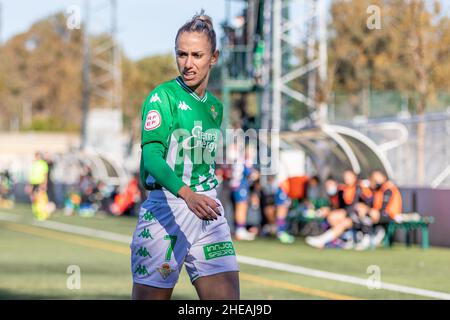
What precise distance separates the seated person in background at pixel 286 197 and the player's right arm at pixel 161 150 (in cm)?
1730

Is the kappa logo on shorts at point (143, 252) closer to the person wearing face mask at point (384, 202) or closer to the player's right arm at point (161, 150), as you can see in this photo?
the player's right arm at point (161, 150)

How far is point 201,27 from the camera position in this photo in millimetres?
6086

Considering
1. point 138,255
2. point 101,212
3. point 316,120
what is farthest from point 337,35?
point 138,255

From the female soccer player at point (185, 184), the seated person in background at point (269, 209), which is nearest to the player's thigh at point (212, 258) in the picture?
the female soccer player at point (185, 184)

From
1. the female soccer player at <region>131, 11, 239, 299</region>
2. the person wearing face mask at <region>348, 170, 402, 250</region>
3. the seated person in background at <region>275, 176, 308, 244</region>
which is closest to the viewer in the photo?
the female soccer player at <region>131, 11, 239, 299</region>

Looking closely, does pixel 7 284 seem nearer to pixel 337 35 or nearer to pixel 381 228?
pixel 381 228

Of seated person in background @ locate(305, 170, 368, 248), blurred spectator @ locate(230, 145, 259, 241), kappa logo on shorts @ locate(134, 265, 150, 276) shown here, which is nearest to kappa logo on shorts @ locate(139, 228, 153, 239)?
kappa logo on shorts @ locate(134, 265, 150, 276)

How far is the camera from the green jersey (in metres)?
5.97

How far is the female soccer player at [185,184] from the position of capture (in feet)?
19.8

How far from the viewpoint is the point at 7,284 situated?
14.0 meters

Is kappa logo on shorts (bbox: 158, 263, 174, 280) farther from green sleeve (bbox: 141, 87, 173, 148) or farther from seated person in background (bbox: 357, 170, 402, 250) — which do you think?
seated person in background (bbox: 357, 170, 402, 250)

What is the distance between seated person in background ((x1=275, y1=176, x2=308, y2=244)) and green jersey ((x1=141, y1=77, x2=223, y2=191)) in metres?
17.0
